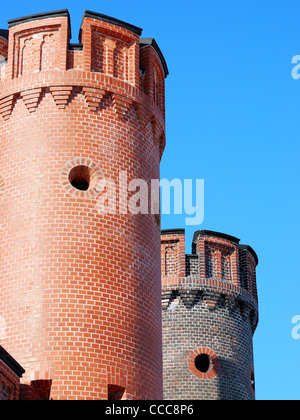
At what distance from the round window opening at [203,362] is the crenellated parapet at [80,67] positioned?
9894 mm

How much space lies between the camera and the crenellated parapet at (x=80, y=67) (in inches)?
845

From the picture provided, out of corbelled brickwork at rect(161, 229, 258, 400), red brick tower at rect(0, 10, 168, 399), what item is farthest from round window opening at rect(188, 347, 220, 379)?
red brick tower at rect(0, 10, 168, 399)

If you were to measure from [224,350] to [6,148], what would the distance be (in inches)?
493

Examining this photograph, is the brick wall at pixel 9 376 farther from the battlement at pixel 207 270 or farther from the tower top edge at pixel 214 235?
the tower top edge at pixel 214 235

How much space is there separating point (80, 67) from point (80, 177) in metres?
2.83

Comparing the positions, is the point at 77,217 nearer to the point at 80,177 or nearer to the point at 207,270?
the point at 80,177

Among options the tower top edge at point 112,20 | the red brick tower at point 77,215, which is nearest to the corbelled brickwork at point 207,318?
the red brick tower at point 77,215

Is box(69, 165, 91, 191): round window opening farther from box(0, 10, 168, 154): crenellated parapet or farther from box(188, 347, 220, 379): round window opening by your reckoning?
box(188, 347, 220, 379): round window opening

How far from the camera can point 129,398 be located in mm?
18953

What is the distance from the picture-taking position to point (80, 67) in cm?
2180

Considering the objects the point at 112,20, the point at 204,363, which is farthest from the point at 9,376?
the point at 204,363

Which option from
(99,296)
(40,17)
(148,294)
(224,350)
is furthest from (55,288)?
(224,350)

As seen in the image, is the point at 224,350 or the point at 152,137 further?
the point at 224,350

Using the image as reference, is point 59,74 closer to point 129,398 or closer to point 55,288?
point 55,288
